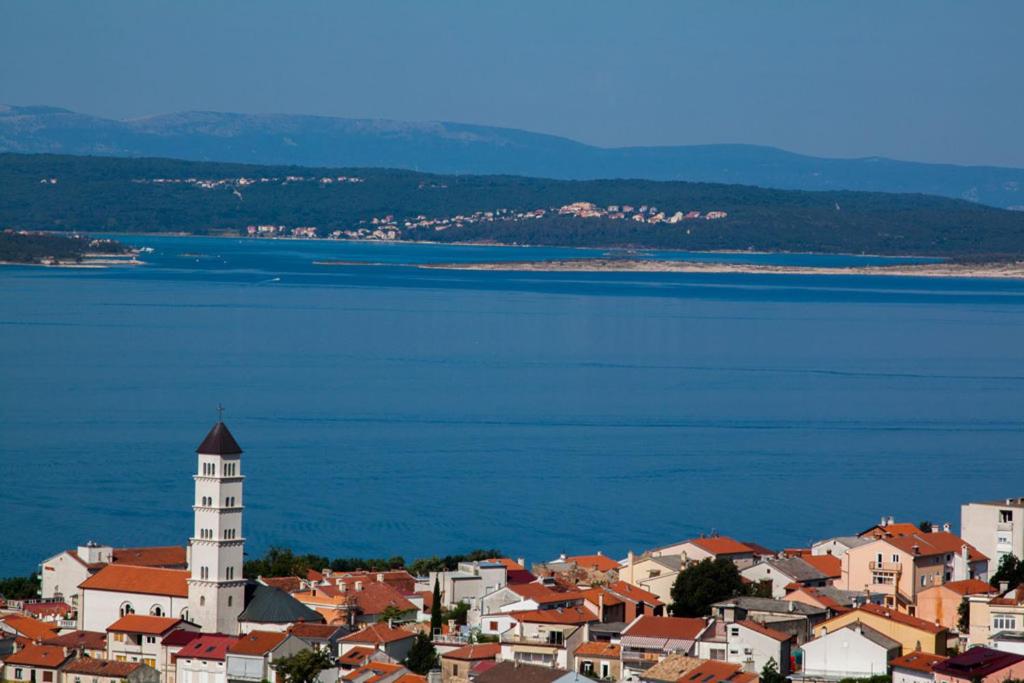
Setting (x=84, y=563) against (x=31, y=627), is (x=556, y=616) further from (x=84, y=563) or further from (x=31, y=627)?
(x=84, y=563)

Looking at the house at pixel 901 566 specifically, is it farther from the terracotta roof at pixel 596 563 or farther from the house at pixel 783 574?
the terracotta roof at pixel 596 563

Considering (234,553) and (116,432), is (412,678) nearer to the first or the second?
(234,553)

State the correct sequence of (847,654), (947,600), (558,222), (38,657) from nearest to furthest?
(847,654)
(38,657)
(947,600)
(558,222)

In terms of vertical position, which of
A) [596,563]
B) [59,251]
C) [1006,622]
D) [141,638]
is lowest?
[59,251]

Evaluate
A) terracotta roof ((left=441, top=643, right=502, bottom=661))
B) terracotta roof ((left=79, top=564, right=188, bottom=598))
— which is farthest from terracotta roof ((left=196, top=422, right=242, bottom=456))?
terracotta roof ((left=441, top=643, right=502, bottom=661))

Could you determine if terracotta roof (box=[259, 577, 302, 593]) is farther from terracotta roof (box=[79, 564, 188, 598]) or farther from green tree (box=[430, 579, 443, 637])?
green tree (box=[430, 579, 443, 637])

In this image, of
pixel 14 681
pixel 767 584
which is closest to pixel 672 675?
pixel 767 584

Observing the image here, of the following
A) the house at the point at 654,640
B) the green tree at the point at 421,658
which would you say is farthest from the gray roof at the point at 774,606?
the green tree at the point at 421,658

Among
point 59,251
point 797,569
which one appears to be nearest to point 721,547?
point 797,569
